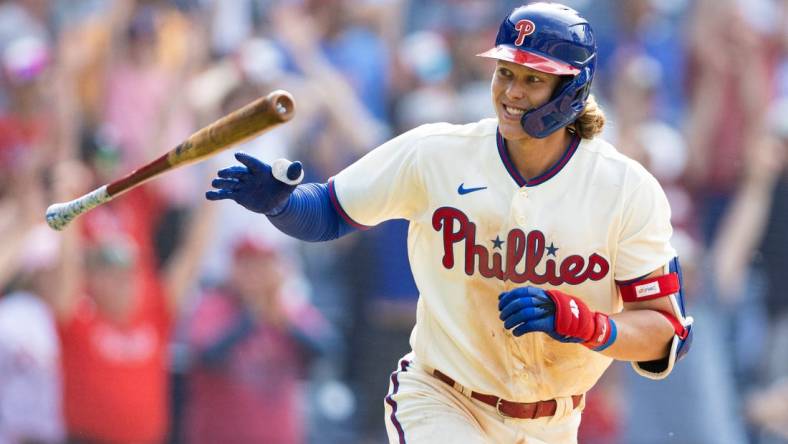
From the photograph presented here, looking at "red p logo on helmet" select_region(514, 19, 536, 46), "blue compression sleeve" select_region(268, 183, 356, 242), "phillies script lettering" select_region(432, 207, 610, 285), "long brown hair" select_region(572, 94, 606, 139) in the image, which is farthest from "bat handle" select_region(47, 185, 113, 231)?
"long brown hair" select_region(572, 94, 606, 139)

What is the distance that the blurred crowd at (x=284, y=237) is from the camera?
6.98 m

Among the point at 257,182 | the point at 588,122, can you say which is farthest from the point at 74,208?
the point at 588,122

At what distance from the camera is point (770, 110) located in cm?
744

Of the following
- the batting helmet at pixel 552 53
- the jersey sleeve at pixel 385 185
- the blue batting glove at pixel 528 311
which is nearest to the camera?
the blue batting glove at pixel 528 311

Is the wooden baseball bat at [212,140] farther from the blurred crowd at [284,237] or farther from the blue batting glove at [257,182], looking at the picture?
the blurred crowd at [284,237]

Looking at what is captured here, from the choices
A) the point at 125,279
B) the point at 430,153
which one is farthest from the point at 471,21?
the point at 430,153

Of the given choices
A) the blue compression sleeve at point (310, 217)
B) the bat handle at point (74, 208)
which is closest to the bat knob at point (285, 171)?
the blue compression sleeve at point (310, 217)

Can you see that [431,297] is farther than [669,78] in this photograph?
No

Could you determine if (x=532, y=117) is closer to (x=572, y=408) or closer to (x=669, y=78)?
(x=572, y=408)

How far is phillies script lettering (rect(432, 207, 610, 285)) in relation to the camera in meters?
3.54

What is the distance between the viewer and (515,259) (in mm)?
3562

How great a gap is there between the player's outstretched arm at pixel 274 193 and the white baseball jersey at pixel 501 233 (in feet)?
0.42

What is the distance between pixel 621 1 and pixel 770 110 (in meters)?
1.16

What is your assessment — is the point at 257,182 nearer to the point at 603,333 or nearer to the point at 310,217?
the point at 310,217
